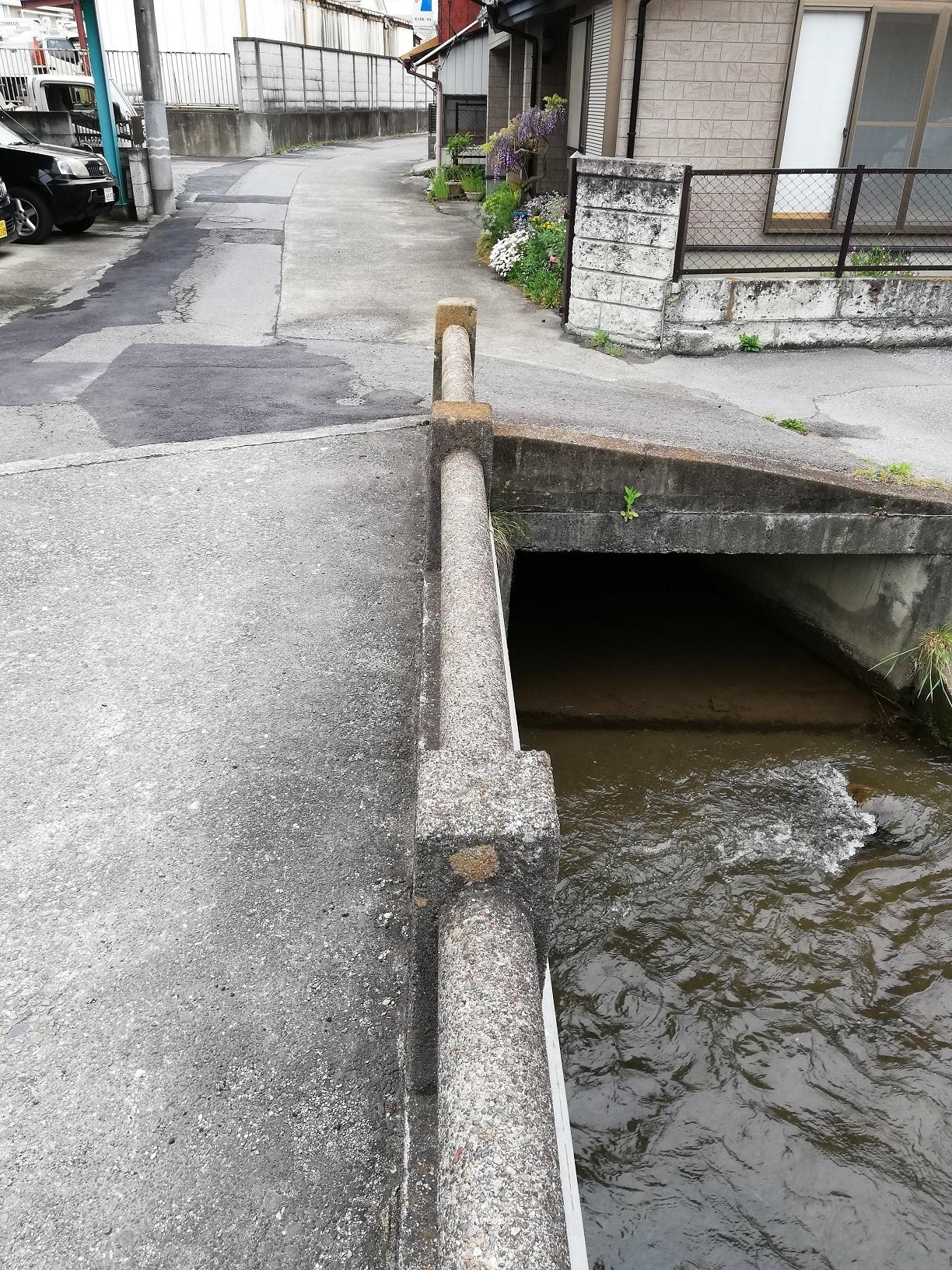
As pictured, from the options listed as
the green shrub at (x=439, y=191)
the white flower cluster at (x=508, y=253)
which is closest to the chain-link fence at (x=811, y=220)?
the white flower cluster at (x=508, y=253)

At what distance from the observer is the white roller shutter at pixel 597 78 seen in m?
11.6

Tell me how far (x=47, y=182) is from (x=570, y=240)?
8.79m

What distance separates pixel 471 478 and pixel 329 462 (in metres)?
2.26

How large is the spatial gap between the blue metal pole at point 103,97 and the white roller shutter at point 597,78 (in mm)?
8095

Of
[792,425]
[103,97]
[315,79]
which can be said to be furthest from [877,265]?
[315,79]

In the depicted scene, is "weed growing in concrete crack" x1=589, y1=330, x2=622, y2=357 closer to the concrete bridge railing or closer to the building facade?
the building facade

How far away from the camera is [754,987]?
184 inches

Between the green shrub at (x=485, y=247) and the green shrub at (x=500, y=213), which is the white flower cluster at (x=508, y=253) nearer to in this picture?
the green shrub at (x=485, y=247)

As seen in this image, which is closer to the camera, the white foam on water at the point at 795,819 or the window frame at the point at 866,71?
the white foam on water at the point at 795,819

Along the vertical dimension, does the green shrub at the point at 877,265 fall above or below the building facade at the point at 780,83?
below

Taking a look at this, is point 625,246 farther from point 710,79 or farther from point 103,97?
point 103,97

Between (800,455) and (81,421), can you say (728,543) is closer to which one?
(800,455)

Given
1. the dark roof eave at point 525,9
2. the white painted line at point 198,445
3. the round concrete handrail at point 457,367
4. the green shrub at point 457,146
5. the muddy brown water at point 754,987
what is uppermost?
the dark roof eave at point 525,9

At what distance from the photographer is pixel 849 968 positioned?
4.79m
